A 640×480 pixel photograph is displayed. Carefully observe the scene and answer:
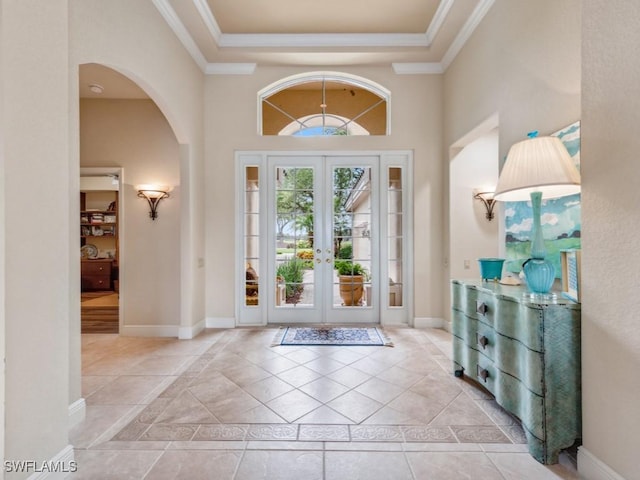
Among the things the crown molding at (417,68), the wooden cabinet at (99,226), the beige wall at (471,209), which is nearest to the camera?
the beige wall at (471,209)

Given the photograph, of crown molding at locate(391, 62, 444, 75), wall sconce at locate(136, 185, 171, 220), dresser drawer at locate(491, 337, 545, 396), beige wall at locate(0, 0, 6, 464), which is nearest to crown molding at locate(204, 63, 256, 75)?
wall sconce at locate(136, 185, 171, 220)

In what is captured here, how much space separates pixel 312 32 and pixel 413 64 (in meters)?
1.43

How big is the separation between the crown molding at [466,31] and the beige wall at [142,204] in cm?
367

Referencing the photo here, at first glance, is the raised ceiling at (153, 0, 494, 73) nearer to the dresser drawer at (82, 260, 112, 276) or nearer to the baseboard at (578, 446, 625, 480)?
the baseboard at (578, 446, 625, 480)

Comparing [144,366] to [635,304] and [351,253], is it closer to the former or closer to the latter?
[351,253]

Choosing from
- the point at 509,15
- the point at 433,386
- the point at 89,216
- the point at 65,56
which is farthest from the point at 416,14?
the point at 89,216

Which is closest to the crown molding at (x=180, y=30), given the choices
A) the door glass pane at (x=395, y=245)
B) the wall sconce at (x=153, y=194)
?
the wall sconce at (x=153, y=194)

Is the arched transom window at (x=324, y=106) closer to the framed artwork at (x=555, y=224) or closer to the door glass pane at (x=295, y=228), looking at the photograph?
the door glass pane at (x=295, y=228)

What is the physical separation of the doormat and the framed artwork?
1767 mm

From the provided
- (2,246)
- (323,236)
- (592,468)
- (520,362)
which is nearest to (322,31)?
(323,236)

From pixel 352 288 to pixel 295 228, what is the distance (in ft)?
3.86

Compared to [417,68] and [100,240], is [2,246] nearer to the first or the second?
[417,68]

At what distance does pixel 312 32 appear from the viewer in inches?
157

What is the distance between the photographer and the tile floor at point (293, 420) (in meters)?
1.78
